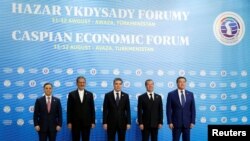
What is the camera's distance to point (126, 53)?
5988 millimetres

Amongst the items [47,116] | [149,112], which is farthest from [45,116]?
[149,112]

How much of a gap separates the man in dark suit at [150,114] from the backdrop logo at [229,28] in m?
2.13

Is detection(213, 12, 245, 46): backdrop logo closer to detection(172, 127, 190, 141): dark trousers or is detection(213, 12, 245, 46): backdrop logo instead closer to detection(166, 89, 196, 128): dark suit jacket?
detection(166, 89, 196, 128): dark suit jacket

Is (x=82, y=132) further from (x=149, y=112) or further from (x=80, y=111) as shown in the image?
(x=149, y=112)

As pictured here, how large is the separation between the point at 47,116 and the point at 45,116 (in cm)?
3

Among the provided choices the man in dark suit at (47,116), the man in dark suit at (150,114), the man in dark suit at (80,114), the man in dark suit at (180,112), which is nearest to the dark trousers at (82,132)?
the man in dark suit at (80,114)

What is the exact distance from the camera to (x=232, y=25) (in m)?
6.52

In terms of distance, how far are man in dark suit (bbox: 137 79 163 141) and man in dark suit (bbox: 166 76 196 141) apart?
156mm

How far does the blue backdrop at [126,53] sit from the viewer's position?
18.2 feet

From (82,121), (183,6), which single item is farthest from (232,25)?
(82,121)

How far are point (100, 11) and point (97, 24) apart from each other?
0.24m

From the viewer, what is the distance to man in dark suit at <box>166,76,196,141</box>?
505 centimetres

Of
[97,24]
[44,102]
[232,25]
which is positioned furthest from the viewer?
[232,25]

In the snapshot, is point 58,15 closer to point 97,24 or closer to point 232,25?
point 97,24
